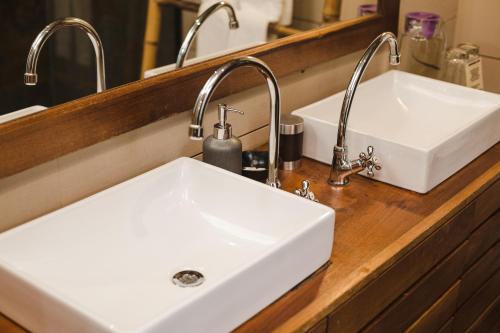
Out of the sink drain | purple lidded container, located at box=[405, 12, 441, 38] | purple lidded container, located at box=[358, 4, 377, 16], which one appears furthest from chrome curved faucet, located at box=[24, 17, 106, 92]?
purple lidded container, located at box=[405, 12, 441, 38]

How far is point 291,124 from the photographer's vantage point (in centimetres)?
177

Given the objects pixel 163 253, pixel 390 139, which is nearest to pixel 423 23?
pixel 390 139

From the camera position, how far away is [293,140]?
178 cm

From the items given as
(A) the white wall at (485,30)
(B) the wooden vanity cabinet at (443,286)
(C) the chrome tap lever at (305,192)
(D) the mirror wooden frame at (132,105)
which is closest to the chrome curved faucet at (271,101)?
(C) the chrome tap lever at (305,192)

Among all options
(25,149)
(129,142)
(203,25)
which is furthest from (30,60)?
(203,25)

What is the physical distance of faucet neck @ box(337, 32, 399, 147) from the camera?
163 cm

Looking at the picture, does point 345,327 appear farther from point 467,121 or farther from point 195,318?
point 467,121

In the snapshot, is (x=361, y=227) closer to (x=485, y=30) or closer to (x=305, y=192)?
(x=305, y=192)

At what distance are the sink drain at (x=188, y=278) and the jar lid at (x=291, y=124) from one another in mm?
527

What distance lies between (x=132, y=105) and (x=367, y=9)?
0.91m

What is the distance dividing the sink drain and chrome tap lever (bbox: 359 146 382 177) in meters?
0.56

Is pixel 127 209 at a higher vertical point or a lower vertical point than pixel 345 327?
higher

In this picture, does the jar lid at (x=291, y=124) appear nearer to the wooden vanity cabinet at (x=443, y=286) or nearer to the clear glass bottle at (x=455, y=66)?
the wooden vanity cabinet at (x=443, y=286)

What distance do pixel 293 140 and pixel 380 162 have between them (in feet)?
0.67
